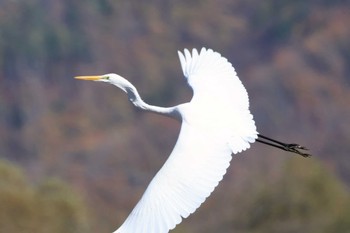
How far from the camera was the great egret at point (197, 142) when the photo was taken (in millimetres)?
9203

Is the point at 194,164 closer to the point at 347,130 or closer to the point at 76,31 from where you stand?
the point at 347,130

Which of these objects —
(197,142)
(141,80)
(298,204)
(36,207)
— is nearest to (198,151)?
(197,142)

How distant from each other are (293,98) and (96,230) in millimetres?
Answer: 22880

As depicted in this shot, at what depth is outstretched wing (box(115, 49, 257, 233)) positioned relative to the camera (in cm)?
919

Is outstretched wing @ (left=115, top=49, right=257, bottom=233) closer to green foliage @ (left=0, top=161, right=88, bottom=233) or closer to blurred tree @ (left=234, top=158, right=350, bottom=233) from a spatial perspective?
green foliage @ (left=0, top=161, right=88, bottom=233)

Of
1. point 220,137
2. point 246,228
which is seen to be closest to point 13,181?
point 246,228

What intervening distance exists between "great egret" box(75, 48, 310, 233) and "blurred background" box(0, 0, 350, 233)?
1494 cm

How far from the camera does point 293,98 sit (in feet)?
139

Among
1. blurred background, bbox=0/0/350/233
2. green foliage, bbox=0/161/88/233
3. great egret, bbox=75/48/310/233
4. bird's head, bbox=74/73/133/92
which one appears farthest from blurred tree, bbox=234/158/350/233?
bird's head, bbox=74/73/133/92

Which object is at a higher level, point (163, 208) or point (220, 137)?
point (220, 137)

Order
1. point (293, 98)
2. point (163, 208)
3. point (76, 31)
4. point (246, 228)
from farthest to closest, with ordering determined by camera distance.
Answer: point (76, 31)
point (293, 98)
point (246, 228)
point (163, 208)

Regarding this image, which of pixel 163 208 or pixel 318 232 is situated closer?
pixel 163 208

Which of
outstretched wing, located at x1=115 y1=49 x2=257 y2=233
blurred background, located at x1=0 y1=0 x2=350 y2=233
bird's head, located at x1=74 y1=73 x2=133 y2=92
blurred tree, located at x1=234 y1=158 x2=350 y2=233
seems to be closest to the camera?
outstretched wing, located at x1=115 y1=49 x2=257 y2=233

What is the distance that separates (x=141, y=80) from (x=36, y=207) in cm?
2788
